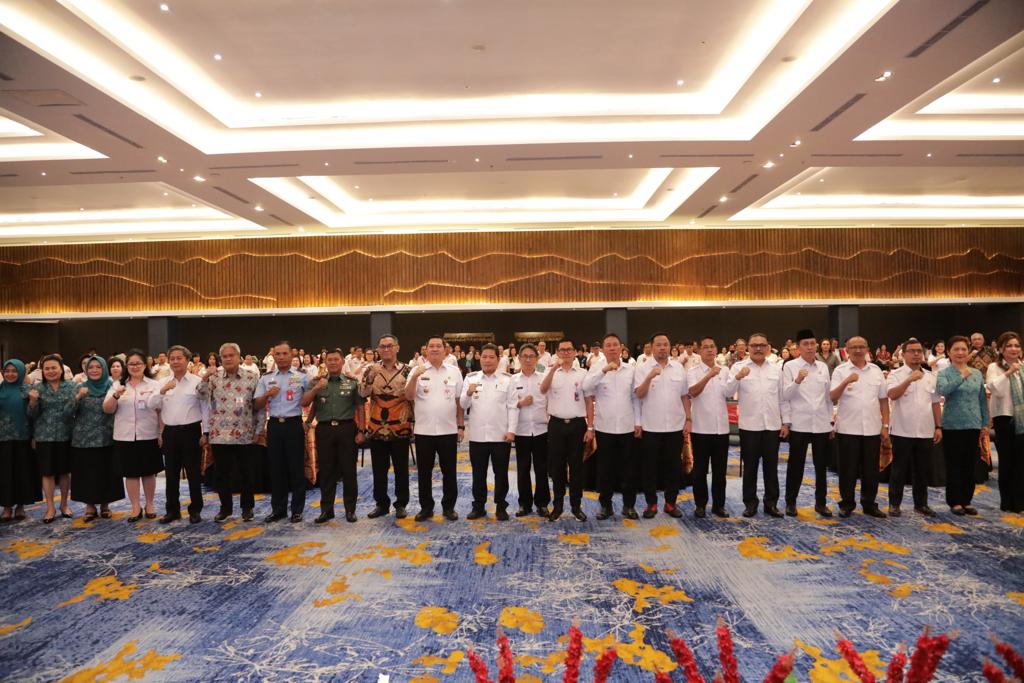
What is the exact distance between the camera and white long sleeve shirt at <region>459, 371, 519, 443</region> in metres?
5.74

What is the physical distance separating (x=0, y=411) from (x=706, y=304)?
13962 millimetres

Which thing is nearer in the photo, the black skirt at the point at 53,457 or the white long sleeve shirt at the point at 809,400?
the white long sleeve shirt at the point at 809,400

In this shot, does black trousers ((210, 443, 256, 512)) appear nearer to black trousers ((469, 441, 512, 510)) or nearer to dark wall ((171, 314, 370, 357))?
black trousers ((469, 441, 512, 510))

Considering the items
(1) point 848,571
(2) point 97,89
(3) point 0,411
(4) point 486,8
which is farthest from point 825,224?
(3) point 0,411

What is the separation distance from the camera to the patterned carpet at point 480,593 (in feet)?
10.6

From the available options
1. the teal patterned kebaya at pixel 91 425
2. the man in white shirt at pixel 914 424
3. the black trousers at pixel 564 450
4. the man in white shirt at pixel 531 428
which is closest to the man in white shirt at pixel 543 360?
the man in white shirt at pixel 531 428

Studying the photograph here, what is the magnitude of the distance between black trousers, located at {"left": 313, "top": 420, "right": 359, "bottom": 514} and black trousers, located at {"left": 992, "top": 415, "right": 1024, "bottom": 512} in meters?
5.96

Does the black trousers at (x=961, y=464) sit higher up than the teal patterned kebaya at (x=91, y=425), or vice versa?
the teal patterned kebaya at (x=91, y=425)

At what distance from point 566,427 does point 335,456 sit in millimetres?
2111

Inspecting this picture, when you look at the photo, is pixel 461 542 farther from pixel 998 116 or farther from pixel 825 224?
pixel 825 224

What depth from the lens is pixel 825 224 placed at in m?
15.8

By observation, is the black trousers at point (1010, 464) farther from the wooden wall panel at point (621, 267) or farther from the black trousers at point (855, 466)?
the wooden wall panel at point (621, 267)

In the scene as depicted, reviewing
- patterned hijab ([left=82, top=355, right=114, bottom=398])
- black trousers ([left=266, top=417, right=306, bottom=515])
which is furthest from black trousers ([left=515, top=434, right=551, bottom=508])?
patterned hijab ([left=82, top=355, right=114, bottom=398])

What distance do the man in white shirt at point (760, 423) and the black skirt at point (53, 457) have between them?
249 inches
